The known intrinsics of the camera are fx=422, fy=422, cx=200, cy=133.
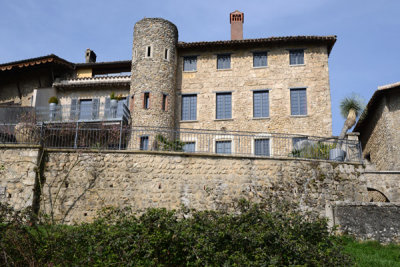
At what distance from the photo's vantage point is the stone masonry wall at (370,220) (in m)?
13.2

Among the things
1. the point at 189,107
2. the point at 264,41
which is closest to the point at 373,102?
the point at 264,41

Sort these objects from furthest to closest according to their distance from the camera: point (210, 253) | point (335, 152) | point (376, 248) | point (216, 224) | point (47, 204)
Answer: point (335, 152), point (47, 204), point (376, 248), point (216, 224), point (210, 253)

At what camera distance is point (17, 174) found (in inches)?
615

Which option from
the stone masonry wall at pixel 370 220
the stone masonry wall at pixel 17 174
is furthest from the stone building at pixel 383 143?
the stone masonry wall at pixel 17 174

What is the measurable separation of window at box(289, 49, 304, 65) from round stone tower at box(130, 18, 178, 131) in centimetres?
673

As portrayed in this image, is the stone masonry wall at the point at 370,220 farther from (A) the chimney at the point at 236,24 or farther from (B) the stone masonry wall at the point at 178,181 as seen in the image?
(A) the chimney at the point at 236,24

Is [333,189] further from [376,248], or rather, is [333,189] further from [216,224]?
[216,224]

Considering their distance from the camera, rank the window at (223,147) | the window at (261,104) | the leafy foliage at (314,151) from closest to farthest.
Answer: the leafy foliage at (314,151), the window at (223,147), the window at (261,104)

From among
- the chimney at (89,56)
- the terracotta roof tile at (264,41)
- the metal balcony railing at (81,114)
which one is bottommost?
the metal balcony railing at (81,114)

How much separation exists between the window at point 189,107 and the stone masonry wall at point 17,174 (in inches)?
388

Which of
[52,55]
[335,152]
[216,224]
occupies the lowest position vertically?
[216,224]

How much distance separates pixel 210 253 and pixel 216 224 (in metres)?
0.95

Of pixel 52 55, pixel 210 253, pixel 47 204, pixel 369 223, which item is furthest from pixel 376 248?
pixel 52 55

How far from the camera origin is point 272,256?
8117 mm
